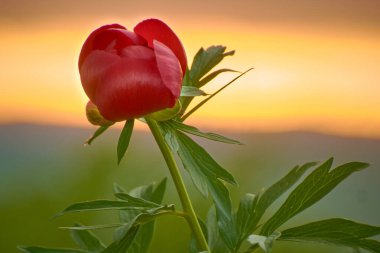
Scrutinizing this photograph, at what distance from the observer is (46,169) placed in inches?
67.5

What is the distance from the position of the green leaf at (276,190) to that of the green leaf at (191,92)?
0.13 m

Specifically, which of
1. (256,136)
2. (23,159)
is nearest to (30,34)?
(23,159)

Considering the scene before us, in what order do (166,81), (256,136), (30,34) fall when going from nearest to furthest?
(166,81)
(256,136)
(30,34)

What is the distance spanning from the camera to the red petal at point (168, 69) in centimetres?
69

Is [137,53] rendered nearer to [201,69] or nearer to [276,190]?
[201,69]

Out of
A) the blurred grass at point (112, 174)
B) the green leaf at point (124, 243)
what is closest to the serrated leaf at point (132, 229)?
the green leaf at point (124, 243)

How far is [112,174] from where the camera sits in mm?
1625

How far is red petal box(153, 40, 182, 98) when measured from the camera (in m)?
0.69

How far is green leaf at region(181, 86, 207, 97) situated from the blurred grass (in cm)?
75

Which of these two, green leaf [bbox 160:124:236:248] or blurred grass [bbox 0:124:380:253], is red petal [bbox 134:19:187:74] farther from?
blurred grass [bbox 0:124:380:253]

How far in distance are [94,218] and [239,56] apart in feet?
1.91

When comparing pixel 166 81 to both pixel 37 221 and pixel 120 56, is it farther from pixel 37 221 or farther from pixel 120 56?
pixel 37 221

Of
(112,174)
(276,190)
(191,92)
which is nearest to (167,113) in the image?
(191,92)

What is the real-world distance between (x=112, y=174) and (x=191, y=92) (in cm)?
91
